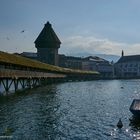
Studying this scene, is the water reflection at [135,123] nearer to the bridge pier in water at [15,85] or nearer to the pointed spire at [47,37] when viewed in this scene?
the bridge pier in water at [15,85]

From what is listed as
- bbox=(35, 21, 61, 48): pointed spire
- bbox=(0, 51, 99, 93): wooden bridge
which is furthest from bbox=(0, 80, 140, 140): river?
bbox=(35, 21, 61, 48): pointed spire

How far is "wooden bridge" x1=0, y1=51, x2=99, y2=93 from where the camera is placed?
65931 mm

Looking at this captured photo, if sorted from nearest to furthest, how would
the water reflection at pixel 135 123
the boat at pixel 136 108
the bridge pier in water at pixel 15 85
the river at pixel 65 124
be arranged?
the river at pixel 65 124 < the water reflection at pixel 135 123 < the boat at pixel 136 108 < the bridge pier in water at pixel 15 85

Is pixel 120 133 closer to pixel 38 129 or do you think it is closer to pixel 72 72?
pixel 38 129

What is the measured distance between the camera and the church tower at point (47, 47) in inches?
7598

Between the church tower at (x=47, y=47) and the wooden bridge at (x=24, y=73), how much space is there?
55.7 feet

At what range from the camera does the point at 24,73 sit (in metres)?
78.2

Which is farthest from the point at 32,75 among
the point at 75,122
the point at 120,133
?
the point at 120,133

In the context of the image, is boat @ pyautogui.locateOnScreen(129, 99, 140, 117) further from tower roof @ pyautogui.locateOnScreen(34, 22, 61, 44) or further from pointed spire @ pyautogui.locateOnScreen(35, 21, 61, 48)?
tower roof @ pyautogui.locateOnScreen(34, 22, 61, 44)

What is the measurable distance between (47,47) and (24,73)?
115m

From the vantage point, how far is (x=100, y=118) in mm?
40062

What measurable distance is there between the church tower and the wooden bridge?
17.0 m

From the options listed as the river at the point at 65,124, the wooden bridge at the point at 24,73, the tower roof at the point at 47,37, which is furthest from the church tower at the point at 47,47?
the river at the point at 65,124

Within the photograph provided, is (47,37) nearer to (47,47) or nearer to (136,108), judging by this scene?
(47,47)
